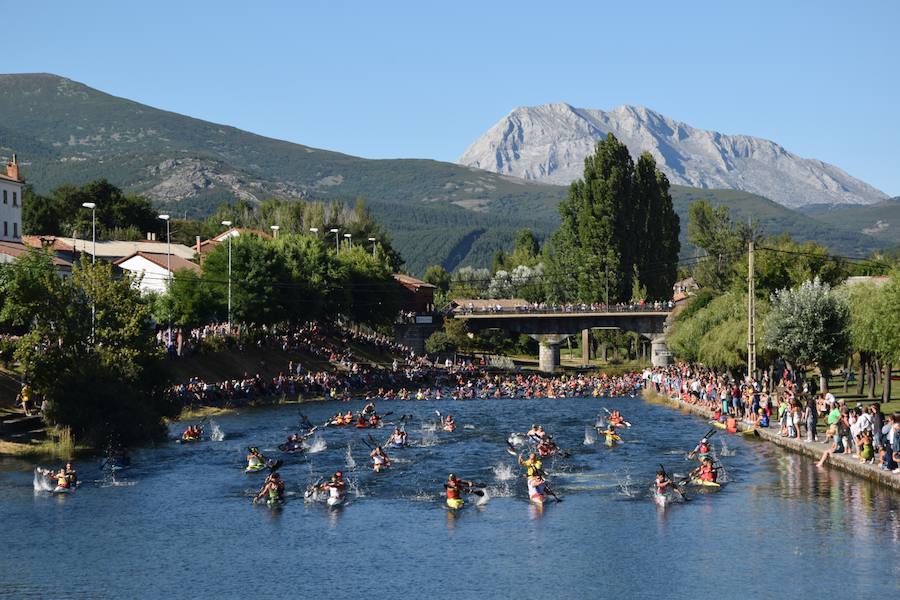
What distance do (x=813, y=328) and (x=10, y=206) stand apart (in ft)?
276

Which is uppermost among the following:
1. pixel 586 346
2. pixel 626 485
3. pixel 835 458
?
pixel 586 346

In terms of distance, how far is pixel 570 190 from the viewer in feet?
490

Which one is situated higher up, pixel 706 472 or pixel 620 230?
pixel 620 230

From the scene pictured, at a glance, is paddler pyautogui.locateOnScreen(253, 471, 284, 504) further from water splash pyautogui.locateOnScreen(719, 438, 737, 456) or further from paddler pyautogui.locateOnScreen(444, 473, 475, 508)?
water splash pyautogui.locateOnScreen(719, 438, 737, 456)

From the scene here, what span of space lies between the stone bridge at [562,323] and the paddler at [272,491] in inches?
3549

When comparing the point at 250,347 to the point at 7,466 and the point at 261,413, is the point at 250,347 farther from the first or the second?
the point at 7,466

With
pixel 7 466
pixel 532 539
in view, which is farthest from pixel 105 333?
pixel 532 539

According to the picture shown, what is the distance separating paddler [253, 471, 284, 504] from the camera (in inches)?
1988

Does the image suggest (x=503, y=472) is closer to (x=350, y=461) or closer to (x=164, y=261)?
(x=350, y=461)

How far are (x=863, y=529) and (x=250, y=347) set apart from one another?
7045cm

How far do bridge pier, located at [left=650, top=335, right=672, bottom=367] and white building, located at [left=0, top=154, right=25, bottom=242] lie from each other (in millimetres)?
68732

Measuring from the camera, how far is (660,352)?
14125cm

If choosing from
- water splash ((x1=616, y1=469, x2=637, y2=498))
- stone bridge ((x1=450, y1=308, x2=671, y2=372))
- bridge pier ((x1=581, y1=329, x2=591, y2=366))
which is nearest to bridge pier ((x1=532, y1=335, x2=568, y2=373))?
stone bridge ((x1=450, y1=308, x2=671, y2=372))

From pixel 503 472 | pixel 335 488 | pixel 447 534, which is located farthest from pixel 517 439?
pixel 447 534
